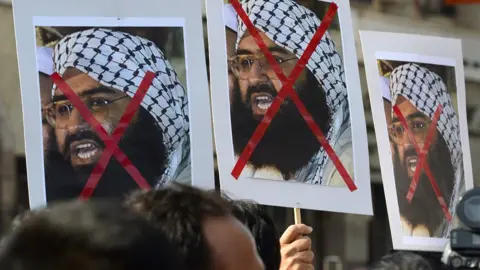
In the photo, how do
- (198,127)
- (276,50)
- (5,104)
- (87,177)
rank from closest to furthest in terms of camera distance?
(87,177), (198,127), (276,50), (5,104)

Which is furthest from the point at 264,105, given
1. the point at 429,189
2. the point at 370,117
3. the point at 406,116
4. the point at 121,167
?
the point at 370,117

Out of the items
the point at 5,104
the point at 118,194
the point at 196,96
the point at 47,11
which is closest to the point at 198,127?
the point at 196,96

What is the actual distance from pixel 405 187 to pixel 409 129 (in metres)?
0.16

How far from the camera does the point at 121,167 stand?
2.00 m

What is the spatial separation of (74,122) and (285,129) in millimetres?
544

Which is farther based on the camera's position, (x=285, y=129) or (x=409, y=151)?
(x=409, y=151)

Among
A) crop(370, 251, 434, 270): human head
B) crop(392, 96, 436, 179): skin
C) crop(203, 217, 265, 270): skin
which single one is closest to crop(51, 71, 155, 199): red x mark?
crop(370, 251, 434, 270): human head

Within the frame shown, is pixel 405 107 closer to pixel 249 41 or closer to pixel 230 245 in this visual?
pixel 249 41

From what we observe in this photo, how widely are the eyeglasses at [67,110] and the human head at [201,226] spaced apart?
0.76m

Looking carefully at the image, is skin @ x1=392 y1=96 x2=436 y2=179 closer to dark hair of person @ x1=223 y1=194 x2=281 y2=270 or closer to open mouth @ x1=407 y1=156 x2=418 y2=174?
open mouth @ x1=407 y1=156 x2=418 y2=174

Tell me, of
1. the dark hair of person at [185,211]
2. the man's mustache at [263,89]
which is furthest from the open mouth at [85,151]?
the dark hair of person at [185,211]

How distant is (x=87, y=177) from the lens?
1962 mm

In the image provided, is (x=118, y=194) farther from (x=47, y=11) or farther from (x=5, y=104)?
(x=5, y=104)

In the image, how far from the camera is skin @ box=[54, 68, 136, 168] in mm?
1957
